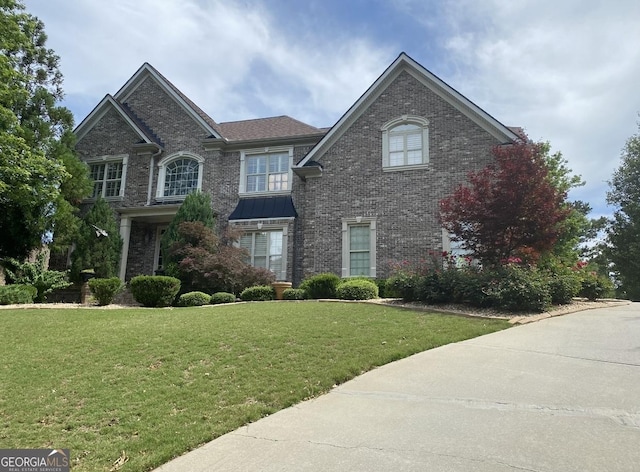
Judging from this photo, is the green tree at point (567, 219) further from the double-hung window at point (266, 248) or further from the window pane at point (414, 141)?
the double-hung window at point (266, 248)

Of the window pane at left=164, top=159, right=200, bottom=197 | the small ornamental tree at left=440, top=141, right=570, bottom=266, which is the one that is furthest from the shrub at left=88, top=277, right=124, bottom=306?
the small ornamental tree at left=440, top=141, right=570, bottom=266

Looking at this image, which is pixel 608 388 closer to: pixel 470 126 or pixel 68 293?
pixel 470 126

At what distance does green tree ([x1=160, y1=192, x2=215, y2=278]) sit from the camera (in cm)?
1636

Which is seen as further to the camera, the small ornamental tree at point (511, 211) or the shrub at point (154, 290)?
the shrub at point (154, 290)

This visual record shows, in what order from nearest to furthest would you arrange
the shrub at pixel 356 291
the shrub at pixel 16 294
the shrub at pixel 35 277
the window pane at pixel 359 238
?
the shrub at pixel 356 291, the shrub at pixel 16 294, the shrub at pixel 35 277, the window pane at pixel 359 238

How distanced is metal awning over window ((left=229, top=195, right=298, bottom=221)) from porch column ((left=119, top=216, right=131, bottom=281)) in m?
4.78

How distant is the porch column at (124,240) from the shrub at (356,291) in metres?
10.7

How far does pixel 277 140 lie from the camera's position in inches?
762

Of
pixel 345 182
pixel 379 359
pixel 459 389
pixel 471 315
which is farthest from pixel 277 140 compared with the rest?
pixel 459 389

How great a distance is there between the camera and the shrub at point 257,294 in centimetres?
1448

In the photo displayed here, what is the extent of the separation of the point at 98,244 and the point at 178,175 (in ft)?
15.0

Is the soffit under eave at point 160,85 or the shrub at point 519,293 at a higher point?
the soffit under eave at point 160,85

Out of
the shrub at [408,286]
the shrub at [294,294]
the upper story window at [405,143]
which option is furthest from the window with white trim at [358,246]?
the shrub at [408,286]

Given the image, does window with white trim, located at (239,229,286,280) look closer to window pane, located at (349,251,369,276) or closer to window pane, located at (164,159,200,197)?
window pane, located at (349,251,369,276)
